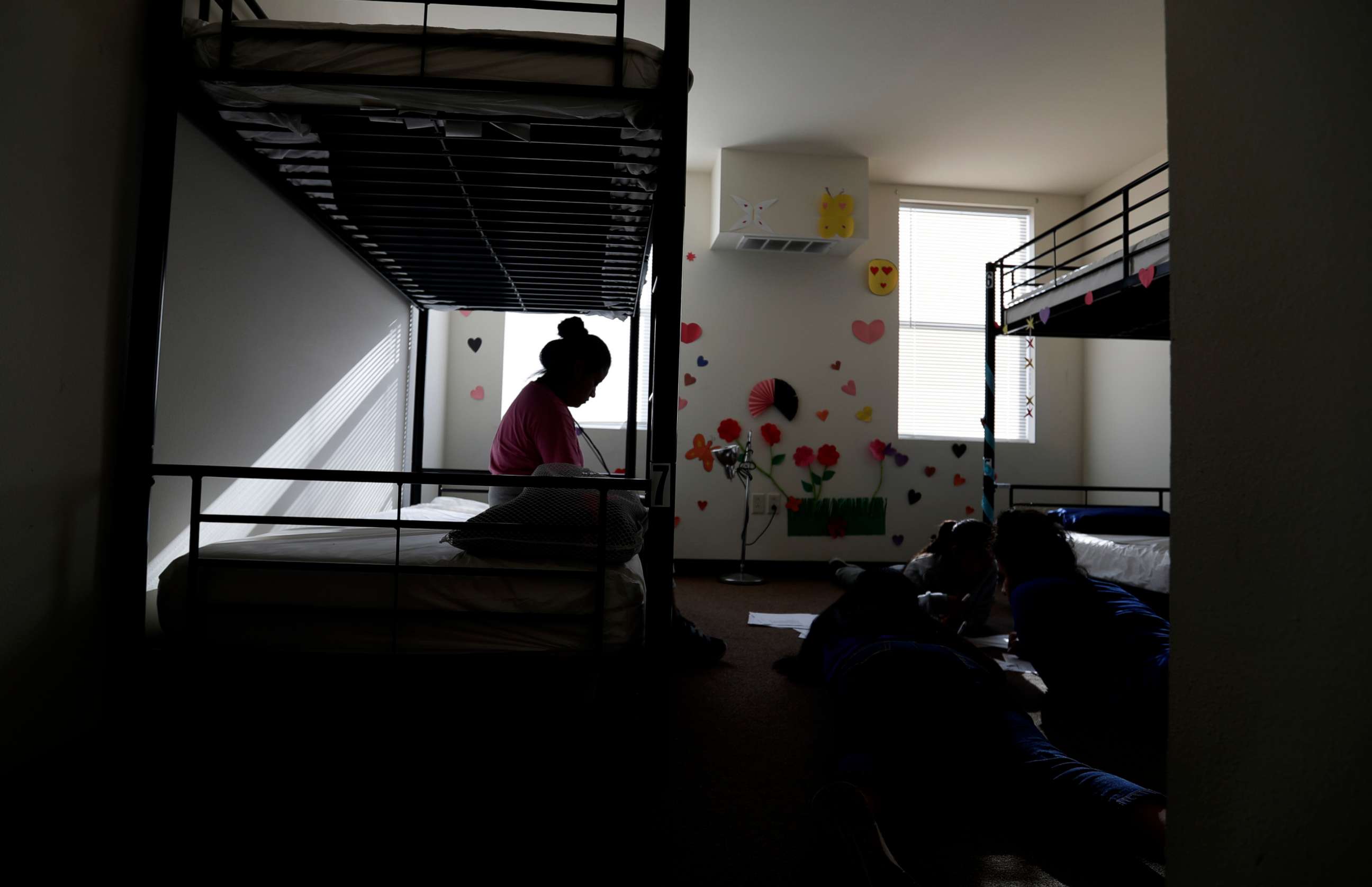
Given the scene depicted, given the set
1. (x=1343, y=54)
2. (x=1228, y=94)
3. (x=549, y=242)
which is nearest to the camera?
(x=1343, y=54)

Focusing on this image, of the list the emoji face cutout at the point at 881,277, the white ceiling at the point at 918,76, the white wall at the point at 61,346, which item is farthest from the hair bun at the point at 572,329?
the emoji face cutout at the point at 881,277

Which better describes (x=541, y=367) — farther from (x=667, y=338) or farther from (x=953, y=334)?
(x=667, y=338)

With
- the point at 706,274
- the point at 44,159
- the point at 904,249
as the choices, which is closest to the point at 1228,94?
the point at 44,159

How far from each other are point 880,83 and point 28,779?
4765 millimetres

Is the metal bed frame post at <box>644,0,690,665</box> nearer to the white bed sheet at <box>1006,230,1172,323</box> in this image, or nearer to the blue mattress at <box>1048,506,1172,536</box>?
the white bed sheet at <box>1006,230,1172,323</box>

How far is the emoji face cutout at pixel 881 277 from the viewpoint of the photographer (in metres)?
5.64

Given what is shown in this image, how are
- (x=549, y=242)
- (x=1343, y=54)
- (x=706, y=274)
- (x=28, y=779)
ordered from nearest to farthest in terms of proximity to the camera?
(x=1343, y=54) → (x=28, y=779) → (x=549, y=242) → (x=706, y=274)

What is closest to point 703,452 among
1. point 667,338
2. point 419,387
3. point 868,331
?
point 868,331

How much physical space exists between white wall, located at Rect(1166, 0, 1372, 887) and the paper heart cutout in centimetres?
484

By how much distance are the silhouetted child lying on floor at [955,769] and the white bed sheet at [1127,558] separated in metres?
2.01

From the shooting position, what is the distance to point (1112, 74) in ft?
13.5

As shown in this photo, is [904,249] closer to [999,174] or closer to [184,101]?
[999,174]

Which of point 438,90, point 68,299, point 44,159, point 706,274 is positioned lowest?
point 68,299

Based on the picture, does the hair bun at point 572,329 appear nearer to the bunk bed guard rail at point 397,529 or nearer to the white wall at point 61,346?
the bunk bed guard rail at point 397,529
